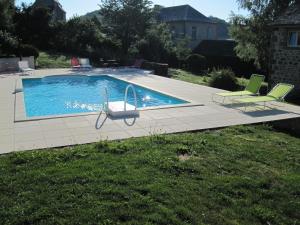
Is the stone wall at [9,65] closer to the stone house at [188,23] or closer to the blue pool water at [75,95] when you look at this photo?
the blue pool water at [75,95]

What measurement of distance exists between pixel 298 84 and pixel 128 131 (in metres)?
11.5

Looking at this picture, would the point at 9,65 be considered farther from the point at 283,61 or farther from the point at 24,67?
the point at 283,61

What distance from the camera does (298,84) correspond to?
1627cm

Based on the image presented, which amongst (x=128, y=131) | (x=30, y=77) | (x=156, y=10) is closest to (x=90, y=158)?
(x=128, y=131)

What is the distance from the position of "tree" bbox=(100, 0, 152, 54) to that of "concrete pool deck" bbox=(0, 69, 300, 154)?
16.4m

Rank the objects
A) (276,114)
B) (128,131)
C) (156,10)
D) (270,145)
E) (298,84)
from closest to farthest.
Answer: (270,145) → (128,131) → (276,114) → (298,84) → (156,10)

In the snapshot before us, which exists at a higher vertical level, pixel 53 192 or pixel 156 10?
pixel 156 10

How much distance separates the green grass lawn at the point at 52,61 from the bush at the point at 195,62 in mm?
9514

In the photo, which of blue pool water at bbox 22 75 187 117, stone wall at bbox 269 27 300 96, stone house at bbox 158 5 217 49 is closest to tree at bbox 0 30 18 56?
blue pool water at bbox 22 75 187 117

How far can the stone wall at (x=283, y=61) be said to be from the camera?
16281 mm

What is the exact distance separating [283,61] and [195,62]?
11522 millimetres

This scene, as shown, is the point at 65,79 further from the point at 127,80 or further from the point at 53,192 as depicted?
the point at 53,192

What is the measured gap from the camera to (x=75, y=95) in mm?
14219

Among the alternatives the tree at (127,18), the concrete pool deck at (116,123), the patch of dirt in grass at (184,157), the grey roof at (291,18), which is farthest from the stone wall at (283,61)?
the tree at (127,18)
